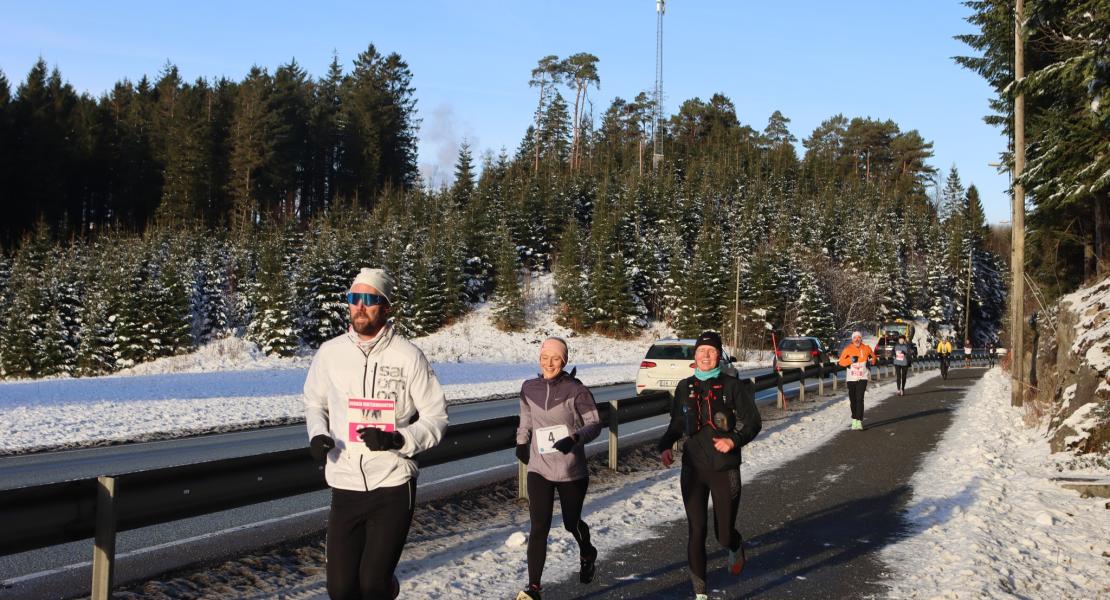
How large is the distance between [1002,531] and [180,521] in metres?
8.13

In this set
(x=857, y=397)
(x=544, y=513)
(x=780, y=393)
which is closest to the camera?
(x=544, y=513)

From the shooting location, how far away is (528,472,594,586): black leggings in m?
6.18

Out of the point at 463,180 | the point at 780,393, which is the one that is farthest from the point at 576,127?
the point at 780,393

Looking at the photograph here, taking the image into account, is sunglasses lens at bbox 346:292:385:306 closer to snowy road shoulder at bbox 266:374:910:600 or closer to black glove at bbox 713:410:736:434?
snowy road shoulder at bbox 266:374:910:600

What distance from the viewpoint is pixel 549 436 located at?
20.8 ft

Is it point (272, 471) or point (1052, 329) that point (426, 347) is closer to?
point (1052, 329)

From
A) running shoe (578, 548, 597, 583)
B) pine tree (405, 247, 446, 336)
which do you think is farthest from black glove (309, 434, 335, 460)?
pine tree (405, 247, 446, 336)

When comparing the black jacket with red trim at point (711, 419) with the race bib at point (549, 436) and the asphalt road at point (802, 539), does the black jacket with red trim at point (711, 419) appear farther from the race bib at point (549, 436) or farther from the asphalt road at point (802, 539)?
the asphalt road at point (802, 539)

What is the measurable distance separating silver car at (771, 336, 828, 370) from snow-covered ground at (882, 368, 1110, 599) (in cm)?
2042

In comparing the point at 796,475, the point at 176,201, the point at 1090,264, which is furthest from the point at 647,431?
the point at 176,201

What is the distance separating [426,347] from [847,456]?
56.1 metres

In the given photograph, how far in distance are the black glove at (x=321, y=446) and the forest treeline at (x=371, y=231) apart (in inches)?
2317

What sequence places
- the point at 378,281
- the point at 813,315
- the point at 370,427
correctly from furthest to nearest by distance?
the point at 813,315, the point at 378,281, the point at 370,427

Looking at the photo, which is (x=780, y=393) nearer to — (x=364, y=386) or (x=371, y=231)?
(x=364, y=386)
